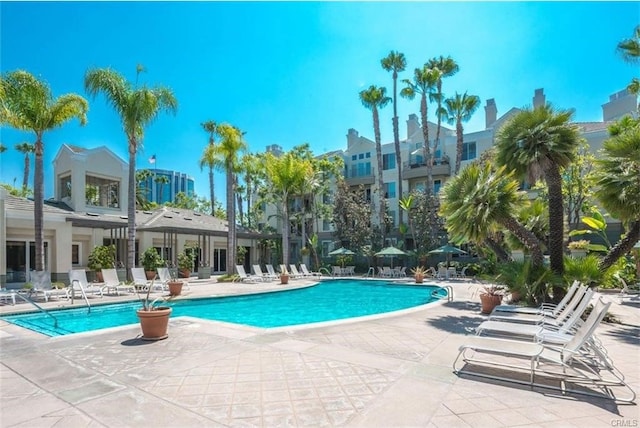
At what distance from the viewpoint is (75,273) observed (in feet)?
48.3

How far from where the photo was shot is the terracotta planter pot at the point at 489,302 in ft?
34.1

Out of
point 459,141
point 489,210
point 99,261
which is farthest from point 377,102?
point 489,210

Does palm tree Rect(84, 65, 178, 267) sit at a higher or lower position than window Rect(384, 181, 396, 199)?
higher

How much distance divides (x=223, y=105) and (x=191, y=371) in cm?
2352

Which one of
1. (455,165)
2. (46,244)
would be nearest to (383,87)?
(455,165)

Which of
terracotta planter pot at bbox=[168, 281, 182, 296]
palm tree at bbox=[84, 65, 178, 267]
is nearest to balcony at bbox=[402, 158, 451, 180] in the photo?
palm tree at bbox=[84, 65, 178, 267]

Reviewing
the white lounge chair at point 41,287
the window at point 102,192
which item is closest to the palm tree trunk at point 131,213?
the white lounge chair at point 41,287

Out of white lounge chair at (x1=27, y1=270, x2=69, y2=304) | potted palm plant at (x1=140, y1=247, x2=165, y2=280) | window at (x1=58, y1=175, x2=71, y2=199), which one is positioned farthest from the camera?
window at (x1=58, y1=175, x2=71, y2=199)

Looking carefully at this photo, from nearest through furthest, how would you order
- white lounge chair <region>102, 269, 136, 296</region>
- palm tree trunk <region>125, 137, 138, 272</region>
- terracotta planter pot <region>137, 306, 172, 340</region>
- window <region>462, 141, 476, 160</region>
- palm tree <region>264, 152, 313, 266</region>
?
terracotta planter pot <region>137, 306, 172, 340</region> → white lounge chair <region>102, 269, 136, 296</region> → palm tree trunk <region>125, 137, 138, 272</region> → palm tree <region>264, 152, 313, 266</region> → window <region>462, 141, 476, 160</region>

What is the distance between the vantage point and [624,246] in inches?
369

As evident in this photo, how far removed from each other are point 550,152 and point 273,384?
9045 mm

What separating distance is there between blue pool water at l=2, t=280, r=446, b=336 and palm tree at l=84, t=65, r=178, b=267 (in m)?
6.79

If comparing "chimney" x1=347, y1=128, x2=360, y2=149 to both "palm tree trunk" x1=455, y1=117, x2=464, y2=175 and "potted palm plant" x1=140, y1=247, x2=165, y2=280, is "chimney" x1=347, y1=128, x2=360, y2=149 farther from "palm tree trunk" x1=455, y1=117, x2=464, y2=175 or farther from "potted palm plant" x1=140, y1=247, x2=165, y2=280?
"potted palm plant" x1=140, y1=247, x2=165, y2=280

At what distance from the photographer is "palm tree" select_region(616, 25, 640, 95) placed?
48.3 feet
